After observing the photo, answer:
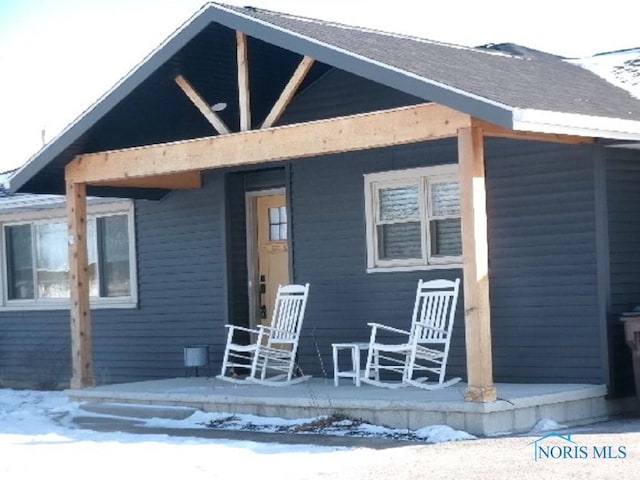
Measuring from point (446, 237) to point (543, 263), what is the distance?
114 cm

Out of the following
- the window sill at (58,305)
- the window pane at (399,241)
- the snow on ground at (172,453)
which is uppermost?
the window pane at (399,241)

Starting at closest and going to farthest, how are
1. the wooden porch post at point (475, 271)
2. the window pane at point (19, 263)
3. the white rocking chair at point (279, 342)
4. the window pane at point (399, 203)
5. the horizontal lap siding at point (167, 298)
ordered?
the wooden porch post at point (475, 271) < the window pane at point (399, 203) < the white rocking chair at point (279, 342) < the horizontal lap siding at point (167, 298) < the window pane at point (19, 263)

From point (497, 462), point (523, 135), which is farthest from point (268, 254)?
point (497, 462)

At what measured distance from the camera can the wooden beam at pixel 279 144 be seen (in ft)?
31.0

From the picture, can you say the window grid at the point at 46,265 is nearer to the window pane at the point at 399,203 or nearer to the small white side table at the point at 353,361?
the window pane at the point at 399,203

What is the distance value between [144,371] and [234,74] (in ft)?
13.9

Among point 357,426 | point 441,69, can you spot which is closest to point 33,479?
point 357,426

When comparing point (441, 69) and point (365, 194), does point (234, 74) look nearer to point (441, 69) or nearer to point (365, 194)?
point (365, 194)

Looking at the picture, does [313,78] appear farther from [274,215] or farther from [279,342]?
[279,342]

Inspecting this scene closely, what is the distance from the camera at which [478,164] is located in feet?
30.3

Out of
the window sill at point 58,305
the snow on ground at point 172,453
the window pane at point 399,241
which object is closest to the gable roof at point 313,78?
the window sill at point 58,305

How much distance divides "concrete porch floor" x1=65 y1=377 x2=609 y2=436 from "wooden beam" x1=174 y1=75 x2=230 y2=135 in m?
2.45

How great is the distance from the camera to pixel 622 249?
34.9 ft

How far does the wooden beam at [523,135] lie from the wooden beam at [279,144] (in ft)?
0.80
